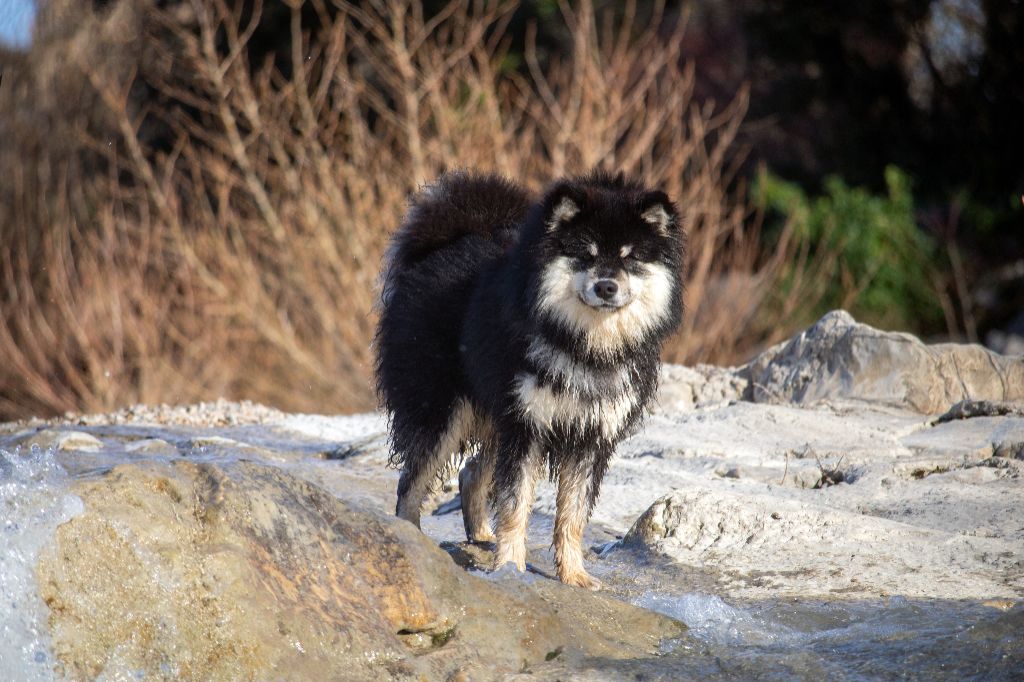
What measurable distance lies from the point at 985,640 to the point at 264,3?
15281 millimetres

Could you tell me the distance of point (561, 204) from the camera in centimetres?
510

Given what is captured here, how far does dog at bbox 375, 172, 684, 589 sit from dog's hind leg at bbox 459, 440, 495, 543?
0.84ft

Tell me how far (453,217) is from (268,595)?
2.76 meters

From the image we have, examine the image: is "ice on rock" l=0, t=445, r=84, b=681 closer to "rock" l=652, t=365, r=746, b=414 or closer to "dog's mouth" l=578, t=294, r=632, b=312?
"dog's mouth" l=578, t=294, r=632, b=312

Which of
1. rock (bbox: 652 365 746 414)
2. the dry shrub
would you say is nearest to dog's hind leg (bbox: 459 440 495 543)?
rock (bbox: 652 365 746 414)

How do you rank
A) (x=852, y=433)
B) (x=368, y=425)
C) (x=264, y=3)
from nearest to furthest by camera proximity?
(x=852, y=433), (x=368, y=425), (x=264, y=3)

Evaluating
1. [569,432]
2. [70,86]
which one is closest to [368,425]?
[569,432]

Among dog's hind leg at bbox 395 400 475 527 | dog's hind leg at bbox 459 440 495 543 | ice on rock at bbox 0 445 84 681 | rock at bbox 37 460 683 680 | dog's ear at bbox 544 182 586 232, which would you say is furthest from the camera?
dog's hind leg at bbox 459 440 495 543

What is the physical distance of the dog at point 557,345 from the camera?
5.10 m

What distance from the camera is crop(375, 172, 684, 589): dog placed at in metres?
5.10

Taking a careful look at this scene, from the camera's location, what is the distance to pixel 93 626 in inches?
142

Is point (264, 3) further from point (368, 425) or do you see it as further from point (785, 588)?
point (785, 588)

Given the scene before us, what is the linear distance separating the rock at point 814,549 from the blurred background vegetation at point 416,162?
569 centimetres

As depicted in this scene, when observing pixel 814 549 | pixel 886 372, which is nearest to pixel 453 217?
pixel 814 549
